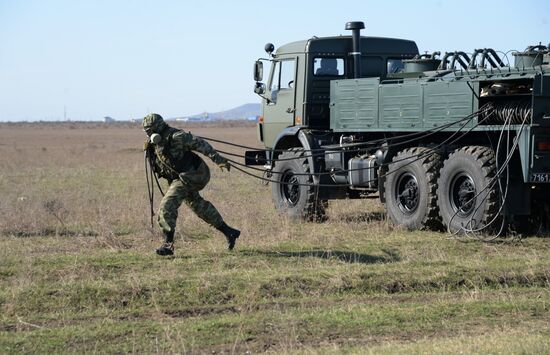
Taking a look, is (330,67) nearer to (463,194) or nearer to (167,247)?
(463,194)

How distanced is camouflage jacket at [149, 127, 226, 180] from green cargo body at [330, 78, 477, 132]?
3.53m

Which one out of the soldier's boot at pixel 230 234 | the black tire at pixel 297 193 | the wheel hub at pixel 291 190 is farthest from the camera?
the wheel hub at pixel 291 190

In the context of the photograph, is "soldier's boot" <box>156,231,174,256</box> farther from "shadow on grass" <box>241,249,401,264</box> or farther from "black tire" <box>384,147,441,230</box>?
"black tire" <box>384,147,441,230</box>

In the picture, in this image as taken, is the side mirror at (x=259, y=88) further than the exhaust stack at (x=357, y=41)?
Yes

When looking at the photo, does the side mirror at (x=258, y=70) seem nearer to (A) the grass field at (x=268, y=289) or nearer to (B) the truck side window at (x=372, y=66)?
(B) the truck side window at (x=372, y=66)

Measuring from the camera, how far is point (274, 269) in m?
10.2

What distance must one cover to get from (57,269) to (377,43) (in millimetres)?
8228

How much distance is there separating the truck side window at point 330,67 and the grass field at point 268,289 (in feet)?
9.13

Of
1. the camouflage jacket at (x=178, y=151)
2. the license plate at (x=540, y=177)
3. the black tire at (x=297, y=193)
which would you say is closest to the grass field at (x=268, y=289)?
the black tire at (x=297, y=193)

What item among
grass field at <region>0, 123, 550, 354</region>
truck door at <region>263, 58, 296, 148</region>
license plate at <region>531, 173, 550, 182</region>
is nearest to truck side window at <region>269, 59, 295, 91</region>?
truck door at <region>263, 58, 296, 148</region>

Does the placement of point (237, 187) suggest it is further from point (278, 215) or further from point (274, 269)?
point (274, 269)

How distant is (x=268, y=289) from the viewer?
923 cm

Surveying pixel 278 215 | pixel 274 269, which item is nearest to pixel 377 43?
pixel 278 215

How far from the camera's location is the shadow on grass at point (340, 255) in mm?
10875
